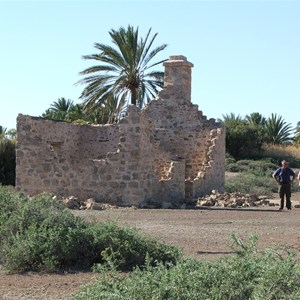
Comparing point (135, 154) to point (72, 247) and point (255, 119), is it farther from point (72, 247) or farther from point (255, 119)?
point (255, 119)

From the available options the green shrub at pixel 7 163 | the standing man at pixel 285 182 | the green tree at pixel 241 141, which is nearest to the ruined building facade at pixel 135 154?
the standing man at pixel 285 182

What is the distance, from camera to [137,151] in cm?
1897

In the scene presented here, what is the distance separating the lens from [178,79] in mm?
24203

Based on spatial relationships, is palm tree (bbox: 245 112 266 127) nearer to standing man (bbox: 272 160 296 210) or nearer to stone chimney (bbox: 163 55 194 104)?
stone chimney (bbox: 163 55 194 104)

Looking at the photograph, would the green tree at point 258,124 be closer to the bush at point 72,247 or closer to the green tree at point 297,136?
the green tree at point 297,136

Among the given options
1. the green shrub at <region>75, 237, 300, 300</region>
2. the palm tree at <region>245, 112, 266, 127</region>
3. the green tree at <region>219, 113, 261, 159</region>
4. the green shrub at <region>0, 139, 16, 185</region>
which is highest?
the palm tree at <region>245, 112, 266, 127</region>

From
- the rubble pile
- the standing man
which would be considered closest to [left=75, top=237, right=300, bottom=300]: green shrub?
the standing man

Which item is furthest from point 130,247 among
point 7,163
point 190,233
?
point 7,163

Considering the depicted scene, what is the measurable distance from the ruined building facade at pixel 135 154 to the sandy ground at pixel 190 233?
5.53 ft

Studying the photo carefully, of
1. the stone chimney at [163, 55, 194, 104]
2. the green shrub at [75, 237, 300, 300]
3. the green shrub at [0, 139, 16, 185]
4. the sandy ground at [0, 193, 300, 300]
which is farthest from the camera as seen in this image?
the green shrub at [0, 139, 16, 185]

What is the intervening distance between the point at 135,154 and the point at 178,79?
6063 millimetres

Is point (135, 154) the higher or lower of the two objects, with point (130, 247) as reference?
higher

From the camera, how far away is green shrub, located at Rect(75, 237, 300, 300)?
16.0 feet

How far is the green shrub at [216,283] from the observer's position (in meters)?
4.87
